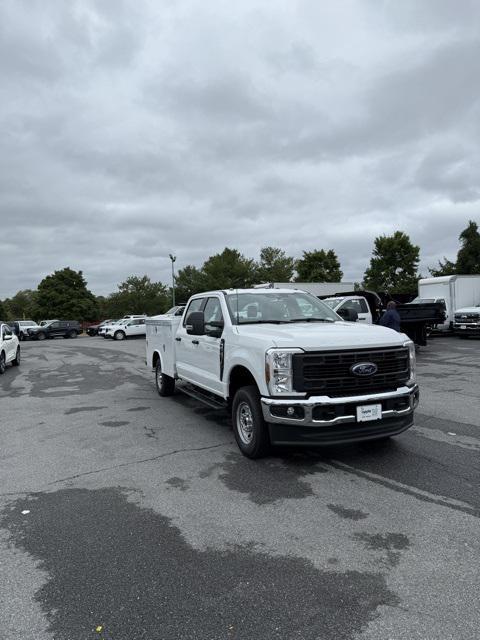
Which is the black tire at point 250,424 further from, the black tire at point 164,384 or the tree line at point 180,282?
the tree line at point 180,282

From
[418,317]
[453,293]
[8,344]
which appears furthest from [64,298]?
[418,317]

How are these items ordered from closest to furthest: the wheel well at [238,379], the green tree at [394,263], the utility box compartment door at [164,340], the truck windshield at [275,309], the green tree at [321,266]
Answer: the wheel well at [238,379]
the truck windshield at [275,309]
the utility box compartment door at [164,340]
the green tree at [394,263]
the green tree at [321,266]

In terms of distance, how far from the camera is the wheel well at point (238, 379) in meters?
5.38

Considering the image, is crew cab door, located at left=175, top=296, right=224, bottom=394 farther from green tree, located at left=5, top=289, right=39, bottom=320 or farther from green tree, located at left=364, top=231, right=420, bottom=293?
green tree, located at left=5, top=289, right=39, bottom=320

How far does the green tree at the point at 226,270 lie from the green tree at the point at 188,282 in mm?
917

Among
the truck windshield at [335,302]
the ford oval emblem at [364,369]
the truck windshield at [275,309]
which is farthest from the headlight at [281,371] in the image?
the truck windshield at [335,302]

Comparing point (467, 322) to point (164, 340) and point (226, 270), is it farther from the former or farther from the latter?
point (226, 270)

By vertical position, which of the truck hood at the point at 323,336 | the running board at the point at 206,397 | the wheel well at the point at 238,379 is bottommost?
the running board at the point at 206,397

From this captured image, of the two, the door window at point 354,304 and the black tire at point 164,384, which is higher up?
the door window at point 354,304

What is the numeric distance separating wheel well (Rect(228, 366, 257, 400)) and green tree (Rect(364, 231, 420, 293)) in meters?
46.2

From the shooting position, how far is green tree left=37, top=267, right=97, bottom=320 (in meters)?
69.6

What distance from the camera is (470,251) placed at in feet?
147

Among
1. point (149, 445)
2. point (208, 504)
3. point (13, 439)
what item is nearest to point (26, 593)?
point (208, 504)

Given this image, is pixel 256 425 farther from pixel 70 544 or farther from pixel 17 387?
pixel 17 387
